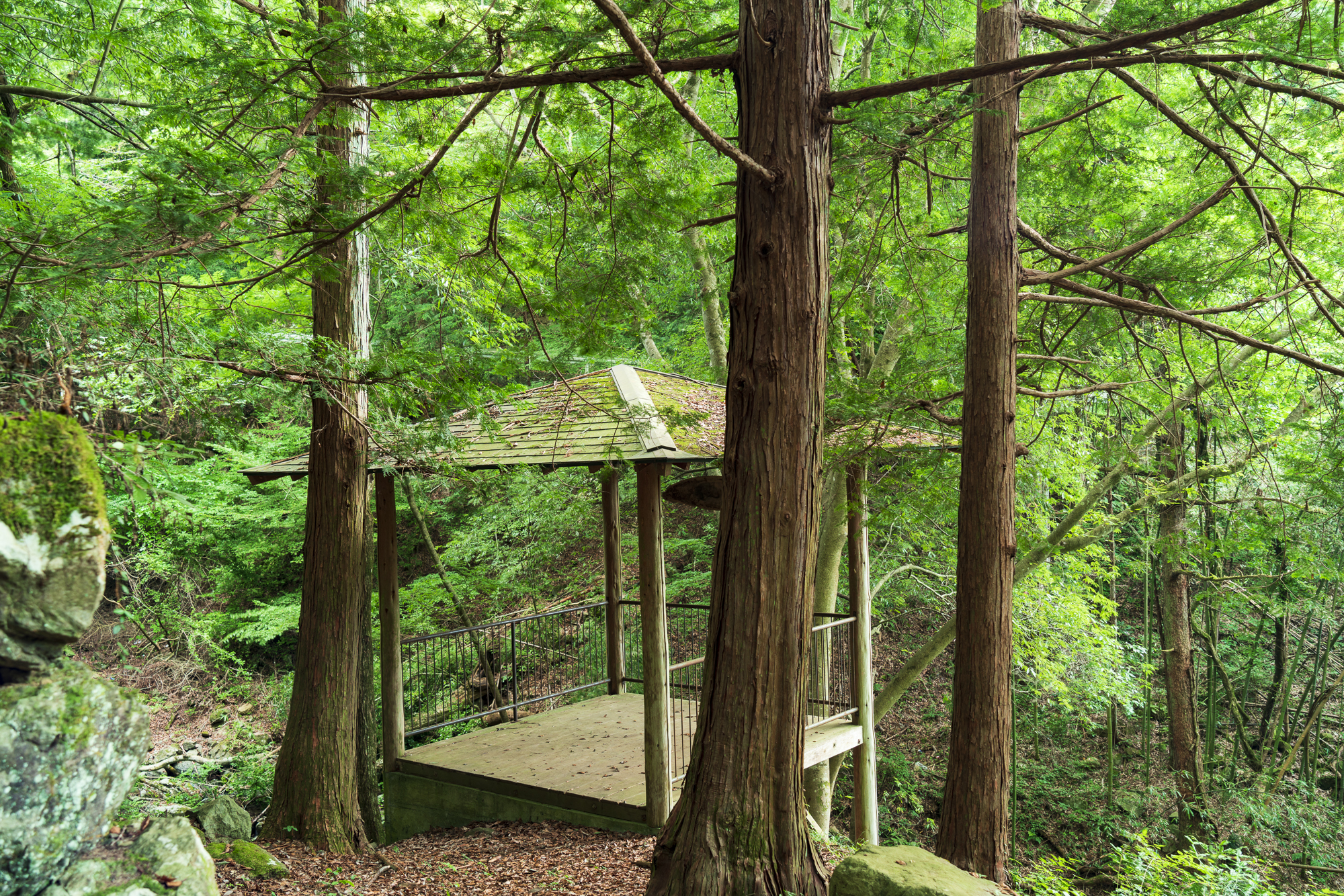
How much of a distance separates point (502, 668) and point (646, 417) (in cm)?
811

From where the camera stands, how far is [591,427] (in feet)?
21.8

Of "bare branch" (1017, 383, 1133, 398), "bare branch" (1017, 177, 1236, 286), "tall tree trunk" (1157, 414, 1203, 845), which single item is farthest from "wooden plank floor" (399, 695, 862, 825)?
"tall tree trunk" (1157, 414, 1203, 845)

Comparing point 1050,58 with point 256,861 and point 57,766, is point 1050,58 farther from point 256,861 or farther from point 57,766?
point 256,861

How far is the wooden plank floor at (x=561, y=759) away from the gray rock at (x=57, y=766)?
416cm

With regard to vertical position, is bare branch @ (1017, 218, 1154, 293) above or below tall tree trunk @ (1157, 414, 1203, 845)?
above

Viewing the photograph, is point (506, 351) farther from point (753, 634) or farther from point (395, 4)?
point (753, 634)

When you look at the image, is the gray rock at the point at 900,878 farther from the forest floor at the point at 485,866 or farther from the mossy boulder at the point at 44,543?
the mossy boulder at the point at 44,543

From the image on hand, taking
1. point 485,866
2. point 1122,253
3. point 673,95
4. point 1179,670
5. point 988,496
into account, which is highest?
point 673,95

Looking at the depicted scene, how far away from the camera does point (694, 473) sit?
8.74m

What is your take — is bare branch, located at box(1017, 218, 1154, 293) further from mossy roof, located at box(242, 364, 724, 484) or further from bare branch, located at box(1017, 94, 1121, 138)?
mossy roof, located at box(242, 364, 724, 484)

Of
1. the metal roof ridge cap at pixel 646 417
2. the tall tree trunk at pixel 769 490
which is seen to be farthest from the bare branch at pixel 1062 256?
the metal roof ridge cap at pixel 646 417

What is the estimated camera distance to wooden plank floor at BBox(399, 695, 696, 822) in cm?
642

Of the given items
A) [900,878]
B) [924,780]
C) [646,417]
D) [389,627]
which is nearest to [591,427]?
[646,417]

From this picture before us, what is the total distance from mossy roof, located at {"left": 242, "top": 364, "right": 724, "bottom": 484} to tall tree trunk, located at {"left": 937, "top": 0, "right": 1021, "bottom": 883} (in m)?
1.93
